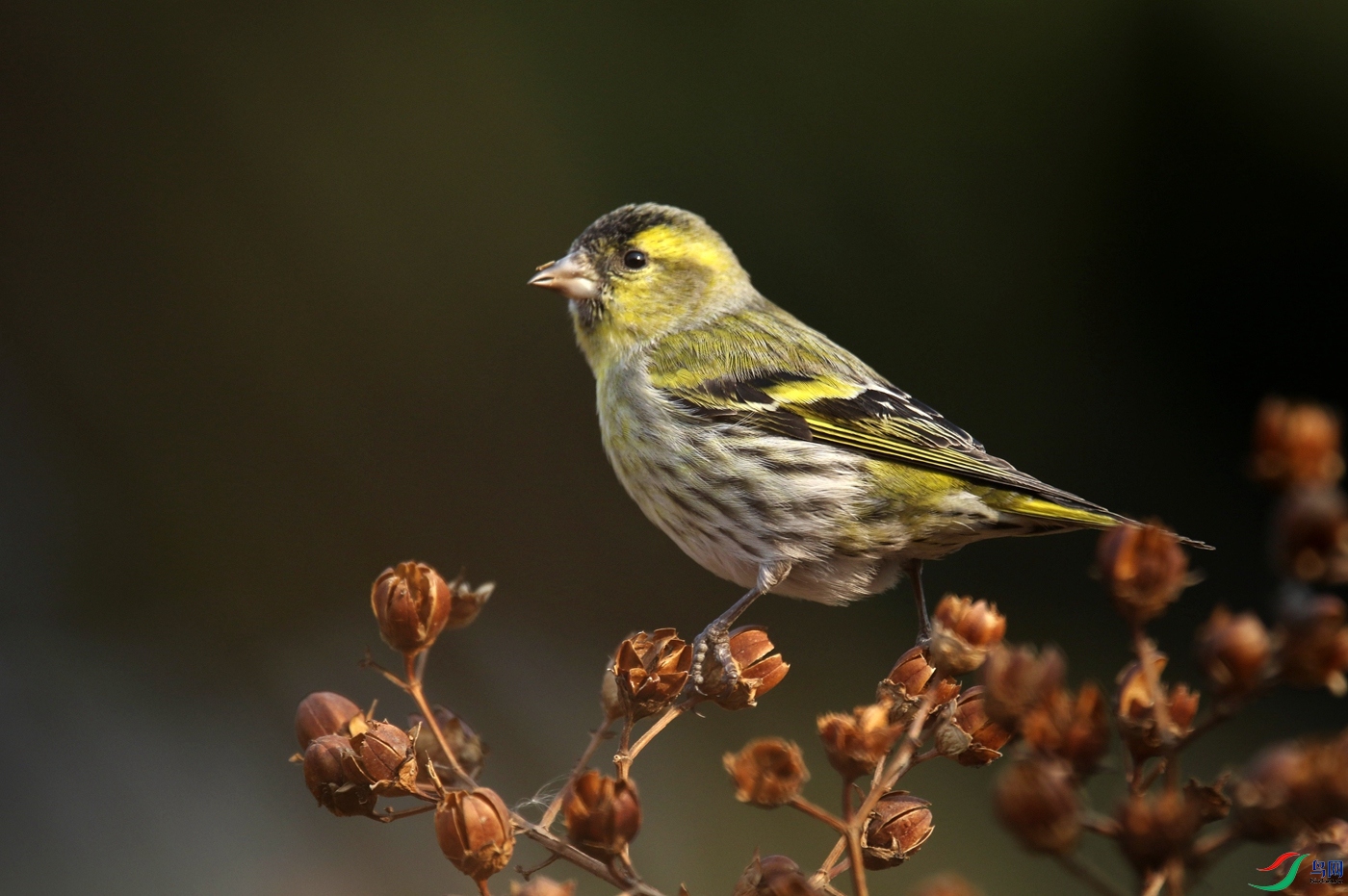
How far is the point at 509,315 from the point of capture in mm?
3871

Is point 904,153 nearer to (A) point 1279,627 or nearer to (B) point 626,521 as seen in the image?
(B) point 626,521

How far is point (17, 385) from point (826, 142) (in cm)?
263

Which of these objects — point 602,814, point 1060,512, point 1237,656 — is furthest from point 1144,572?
point 1060,512

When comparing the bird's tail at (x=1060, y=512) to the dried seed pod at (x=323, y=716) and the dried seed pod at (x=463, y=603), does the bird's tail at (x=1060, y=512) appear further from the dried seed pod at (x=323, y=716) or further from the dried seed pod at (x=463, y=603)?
the dried seed pod at (x=323, y=716)

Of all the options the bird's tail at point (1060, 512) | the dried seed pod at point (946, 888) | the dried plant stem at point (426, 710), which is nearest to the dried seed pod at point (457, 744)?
the dried plant stem at point (426, 710)

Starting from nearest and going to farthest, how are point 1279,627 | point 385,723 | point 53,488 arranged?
point 1279,627, point 385,723, point 53,488

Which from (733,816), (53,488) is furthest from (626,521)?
(53,488)

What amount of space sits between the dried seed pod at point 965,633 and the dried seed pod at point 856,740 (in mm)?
82

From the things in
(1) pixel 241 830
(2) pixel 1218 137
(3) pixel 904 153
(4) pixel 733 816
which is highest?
(3) pixel 904 153

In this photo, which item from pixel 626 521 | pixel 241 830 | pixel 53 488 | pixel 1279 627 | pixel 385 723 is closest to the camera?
pixel 1279 627

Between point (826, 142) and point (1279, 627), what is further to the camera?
point (826, 142)

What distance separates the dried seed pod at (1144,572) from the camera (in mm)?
750

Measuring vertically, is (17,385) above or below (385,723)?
above

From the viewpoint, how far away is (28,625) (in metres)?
3.46
